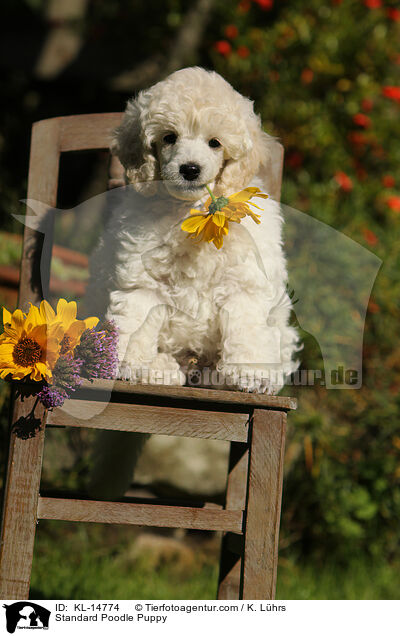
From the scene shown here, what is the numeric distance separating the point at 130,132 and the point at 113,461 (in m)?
1.03

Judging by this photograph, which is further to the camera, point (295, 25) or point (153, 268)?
point (295, 25)

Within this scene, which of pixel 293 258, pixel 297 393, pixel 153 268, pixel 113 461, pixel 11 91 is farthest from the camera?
pixel 11 91

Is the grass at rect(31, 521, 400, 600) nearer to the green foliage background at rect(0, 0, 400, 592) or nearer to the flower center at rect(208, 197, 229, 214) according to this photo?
the green foliage background at rect(0, 0, 400, 592)

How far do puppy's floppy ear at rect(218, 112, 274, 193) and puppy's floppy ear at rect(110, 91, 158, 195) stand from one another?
0.19 m

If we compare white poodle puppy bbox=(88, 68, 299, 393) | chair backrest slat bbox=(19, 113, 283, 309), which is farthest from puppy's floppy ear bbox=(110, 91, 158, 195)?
chair backrest slat bbox=(19, 113, 283, 309)

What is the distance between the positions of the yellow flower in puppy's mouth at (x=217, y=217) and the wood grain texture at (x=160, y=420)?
432 mm

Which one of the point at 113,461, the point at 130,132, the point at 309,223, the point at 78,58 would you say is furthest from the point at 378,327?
the point at 78,58

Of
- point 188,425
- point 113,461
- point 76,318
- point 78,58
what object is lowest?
point 113,461

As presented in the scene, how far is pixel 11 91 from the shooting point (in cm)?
416

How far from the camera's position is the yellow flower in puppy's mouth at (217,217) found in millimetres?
1562

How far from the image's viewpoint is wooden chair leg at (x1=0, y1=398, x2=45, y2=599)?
148 centimetres

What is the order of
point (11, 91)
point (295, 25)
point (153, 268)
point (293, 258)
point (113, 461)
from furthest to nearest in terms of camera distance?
1. point (11, 91)
2. point (295, 25)
3. point (293, 258)
4. point (113, 461)
5. point (153, 268)

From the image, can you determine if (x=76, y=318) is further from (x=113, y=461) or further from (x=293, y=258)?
(x=293, y=258)
